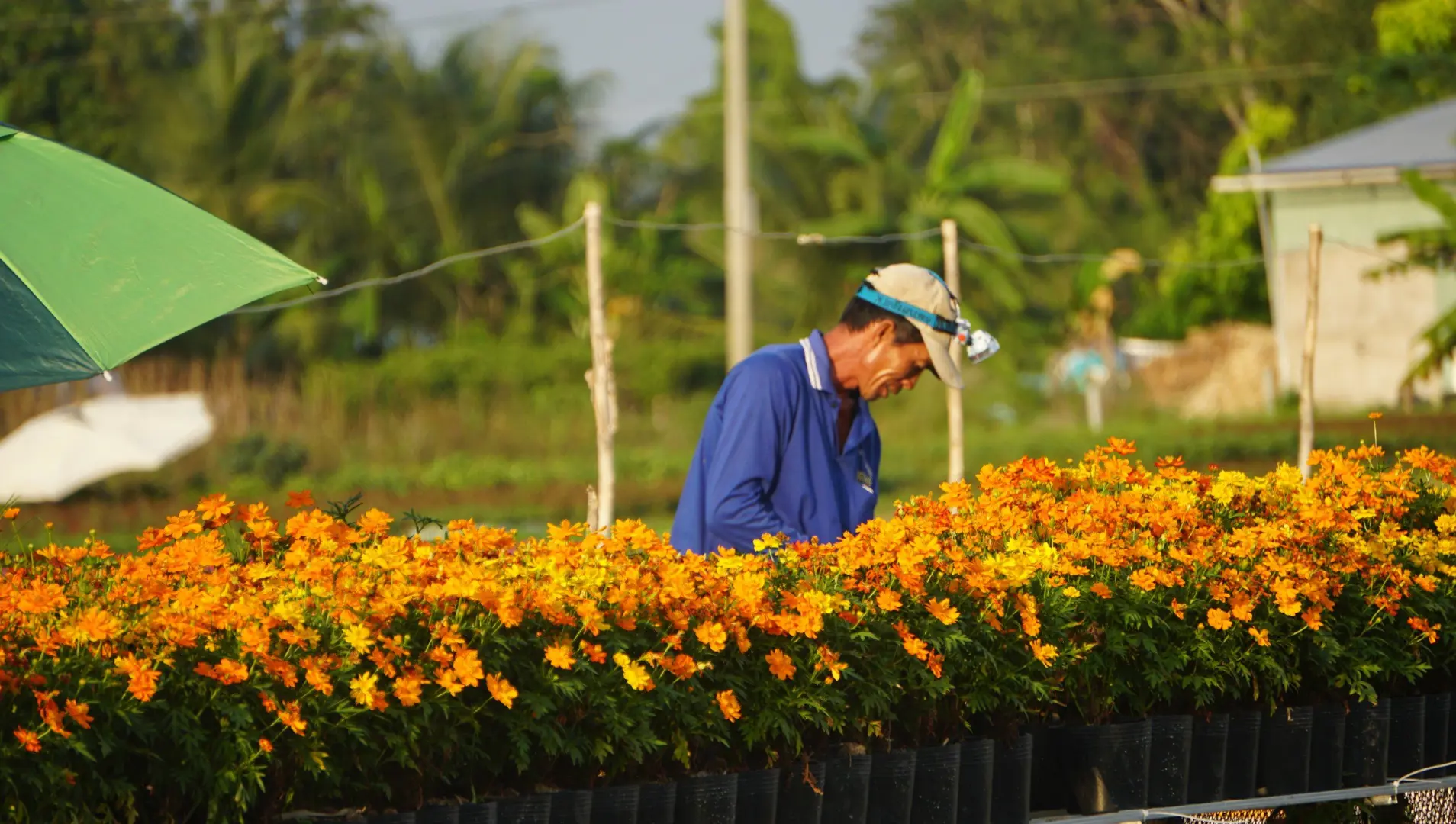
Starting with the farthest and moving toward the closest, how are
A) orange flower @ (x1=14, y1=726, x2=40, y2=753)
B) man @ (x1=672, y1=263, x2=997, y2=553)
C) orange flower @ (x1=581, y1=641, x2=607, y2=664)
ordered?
man @ (x1=672, y1=263, x2=997, y2=553) → orange flower @ (x1=581, y1=641, x2=607, y2=664) → orange flower @ (x1=14, y1=726, x2=40, y2=753)

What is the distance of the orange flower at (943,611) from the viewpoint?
3584 mm

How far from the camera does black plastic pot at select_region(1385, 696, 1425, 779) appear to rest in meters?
4.56

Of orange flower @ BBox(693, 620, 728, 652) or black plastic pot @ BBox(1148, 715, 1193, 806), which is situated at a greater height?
orange flower @ BBox(693, 620, 728, 652)

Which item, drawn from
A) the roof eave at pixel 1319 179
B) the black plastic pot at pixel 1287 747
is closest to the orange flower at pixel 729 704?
the black plastic pot at pixel 1287 747

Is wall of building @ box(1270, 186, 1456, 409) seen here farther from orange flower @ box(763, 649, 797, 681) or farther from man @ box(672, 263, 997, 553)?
orange flower @ box(763, 649, 797, 681)

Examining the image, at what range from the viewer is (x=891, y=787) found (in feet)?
12.3

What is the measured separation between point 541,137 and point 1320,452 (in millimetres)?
25856

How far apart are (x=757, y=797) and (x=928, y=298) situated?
139 cm

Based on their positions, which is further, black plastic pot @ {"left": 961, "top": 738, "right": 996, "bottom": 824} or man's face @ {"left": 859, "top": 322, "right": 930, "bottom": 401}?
man's face @ {"left": 859, "top": 322, "right": 930, "bottom": 401}

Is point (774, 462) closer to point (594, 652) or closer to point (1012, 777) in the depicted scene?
point (1012, 777)

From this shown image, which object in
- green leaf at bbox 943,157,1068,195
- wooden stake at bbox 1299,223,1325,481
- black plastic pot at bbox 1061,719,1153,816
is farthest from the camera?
green leaf at bbox 943,157,1068,195

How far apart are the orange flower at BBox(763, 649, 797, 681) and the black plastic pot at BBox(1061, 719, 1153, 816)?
3.25 feet

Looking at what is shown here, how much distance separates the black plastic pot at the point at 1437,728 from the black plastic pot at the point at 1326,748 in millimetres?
340

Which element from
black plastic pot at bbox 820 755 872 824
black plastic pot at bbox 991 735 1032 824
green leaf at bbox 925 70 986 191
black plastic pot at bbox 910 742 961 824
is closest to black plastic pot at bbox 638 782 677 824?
black plastic pot at bbox 820 755 872 824
